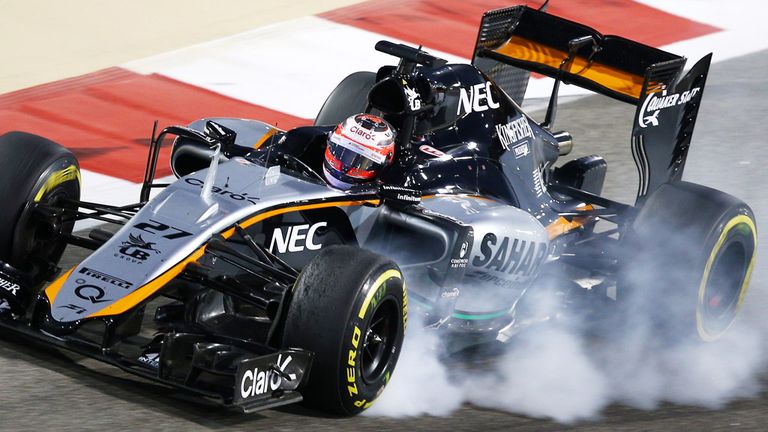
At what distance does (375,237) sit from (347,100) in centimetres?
190

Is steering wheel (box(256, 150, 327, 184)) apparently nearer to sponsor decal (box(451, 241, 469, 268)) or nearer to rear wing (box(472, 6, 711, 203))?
sponsor decal (box(451, 241, 469, 268))

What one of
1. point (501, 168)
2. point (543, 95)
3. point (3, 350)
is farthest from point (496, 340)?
point (543, 95)

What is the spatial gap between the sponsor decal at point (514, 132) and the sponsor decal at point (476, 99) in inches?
5.6

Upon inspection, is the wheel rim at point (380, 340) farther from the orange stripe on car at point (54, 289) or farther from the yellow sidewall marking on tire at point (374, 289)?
the orange stripe on car at point (54, 289)

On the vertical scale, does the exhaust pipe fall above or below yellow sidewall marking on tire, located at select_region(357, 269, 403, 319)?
above

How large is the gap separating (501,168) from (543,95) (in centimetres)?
454

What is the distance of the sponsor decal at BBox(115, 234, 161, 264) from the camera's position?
5891 millimetres

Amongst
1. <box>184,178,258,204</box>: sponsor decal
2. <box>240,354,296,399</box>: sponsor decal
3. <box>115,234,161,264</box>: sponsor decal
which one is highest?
<box>184,178,258,204</box>: sponsor decal

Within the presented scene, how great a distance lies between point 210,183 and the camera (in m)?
6.25

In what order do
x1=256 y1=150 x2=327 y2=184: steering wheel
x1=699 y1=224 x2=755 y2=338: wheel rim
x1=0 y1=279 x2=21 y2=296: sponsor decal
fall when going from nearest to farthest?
x1=0 y1=279 x2=21 y2=296: sponsor decal < x1=256 y1=150 x2=327 y2=184: steering wheel < x1=699 y1=224 x2=755 y2=338: wheel rim

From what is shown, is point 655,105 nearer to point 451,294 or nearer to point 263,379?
point 451,294

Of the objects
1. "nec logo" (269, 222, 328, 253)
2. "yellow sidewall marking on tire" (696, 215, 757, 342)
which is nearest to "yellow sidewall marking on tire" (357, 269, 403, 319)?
"nec logo" (269, 222, 328, 253)

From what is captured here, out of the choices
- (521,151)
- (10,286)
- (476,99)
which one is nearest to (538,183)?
(521,151)

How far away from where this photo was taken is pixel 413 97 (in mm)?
7164
